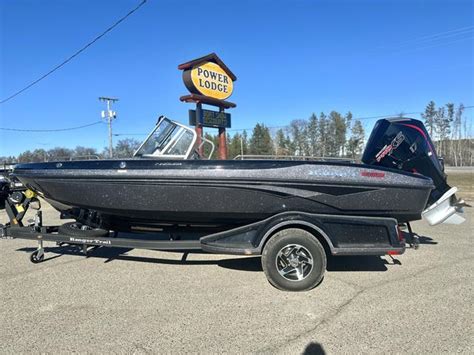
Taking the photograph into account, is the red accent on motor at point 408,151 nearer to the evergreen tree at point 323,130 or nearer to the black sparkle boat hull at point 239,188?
the black sparkle boat hull at point 239,188

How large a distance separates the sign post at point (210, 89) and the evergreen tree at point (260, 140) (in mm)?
34402

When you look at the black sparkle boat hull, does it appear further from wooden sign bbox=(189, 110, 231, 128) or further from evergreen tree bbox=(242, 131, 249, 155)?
evergreen tree bbox=(242, 131, 249, 155)

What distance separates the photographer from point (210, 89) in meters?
14.5

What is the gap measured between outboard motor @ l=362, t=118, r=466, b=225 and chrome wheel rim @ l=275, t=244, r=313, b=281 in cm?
174

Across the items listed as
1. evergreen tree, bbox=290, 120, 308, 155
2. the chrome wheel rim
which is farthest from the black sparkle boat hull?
evergreen tree, bbox=290, 120, 308, 155

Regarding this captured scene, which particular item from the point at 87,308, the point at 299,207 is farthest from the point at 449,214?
the point at 87,308

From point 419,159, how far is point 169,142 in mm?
3328

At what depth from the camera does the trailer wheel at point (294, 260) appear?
11.9 feet

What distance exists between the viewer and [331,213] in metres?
3.88

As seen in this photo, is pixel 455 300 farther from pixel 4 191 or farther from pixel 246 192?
pixel 4 191

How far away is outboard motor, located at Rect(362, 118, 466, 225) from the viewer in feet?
13.8

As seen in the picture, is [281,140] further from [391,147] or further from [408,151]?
[408,151]

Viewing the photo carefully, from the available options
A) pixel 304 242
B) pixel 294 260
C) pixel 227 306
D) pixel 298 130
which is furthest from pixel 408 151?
pixel 298 130

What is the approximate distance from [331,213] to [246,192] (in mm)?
1021
